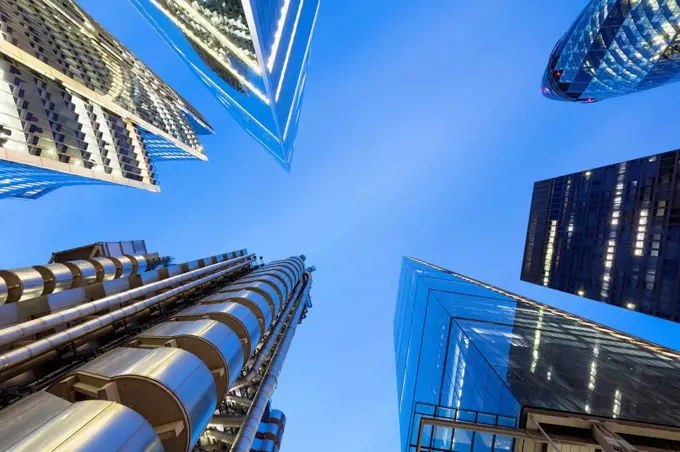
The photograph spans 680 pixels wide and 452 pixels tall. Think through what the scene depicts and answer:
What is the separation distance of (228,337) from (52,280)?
9057mm

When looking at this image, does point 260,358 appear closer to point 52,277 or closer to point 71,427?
point 52,277

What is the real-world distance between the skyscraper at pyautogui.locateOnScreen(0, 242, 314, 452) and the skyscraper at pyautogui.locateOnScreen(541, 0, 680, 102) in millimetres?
72527

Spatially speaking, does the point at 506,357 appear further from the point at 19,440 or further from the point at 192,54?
the point at 192,54

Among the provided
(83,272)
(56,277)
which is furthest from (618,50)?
(56,277)

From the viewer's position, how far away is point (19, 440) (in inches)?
226

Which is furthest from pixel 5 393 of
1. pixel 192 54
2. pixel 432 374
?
pixel 192 54

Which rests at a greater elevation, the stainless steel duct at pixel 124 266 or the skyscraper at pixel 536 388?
the stainless steel duct at pixel 124 266

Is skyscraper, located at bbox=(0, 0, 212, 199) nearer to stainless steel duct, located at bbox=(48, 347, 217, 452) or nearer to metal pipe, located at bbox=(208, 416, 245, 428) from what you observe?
metal pipe, located at bbox=(208, 416, 245, 428)

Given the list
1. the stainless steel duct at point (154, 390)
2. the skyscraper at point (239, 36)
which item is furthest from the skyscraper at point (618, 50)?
the stainless steel duct at point (154, 390)

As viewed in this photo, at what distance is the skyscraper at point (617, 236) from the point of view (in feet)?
160

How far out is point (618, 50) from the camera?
60.6m

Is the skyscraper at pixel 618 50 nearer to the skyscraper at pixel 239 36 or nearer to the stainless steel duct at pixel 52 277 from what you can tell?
the skyscraper at pixel 239 36

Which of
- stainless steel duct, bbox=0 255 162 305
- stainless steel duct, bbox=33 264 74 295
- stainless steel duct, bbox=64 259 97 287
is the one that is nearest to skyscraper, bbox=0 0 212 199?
stainless steel duct, bbox=0 255 162 305

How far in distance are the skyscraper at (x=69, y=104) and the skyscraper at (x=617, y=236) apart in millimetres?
82983
